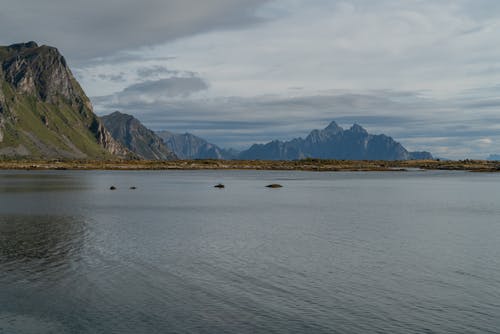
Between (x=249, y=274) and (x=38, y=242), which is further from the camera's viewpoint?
(x=38, y=242)

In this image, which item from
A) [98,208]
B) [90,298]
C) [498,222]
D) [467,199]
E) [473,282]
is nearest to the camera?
[90,298]

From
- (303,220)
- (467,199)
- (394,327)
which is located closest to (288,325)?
(394,327)

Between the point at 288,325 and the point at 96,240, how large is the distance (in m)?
32.0

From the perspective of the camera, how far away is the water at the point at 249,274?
2794 cm

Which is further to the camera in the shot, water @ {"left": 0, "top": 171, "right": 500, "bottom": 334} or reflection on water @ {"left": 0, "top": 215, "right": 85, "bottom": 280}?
reflection on water @ {"left": 0, "top": 215, "right": 85, "bottom": 280}

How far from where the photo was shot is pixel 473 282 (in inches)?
1411

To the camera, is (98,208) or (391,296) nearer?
(391,296)

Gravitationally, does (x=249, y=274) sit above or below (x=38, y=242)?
above

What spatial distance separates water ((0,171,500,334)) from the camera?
1100 inches

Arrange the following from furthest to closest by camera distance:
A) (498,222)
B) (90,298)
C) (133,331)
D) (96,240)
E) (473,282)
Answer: (498,222) < (96,240) < (473,282) < (90,298) < (133,331)

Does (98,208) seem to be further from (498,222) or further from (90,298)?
(498,222)

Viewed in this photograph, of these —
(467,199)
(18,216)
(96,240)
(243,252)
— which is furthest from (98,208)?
(467,199)

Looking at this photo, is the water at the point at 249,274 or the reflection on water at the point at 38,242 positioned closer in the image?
the water at the point at 249,274

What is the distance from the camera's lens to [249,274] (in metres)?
38.2
